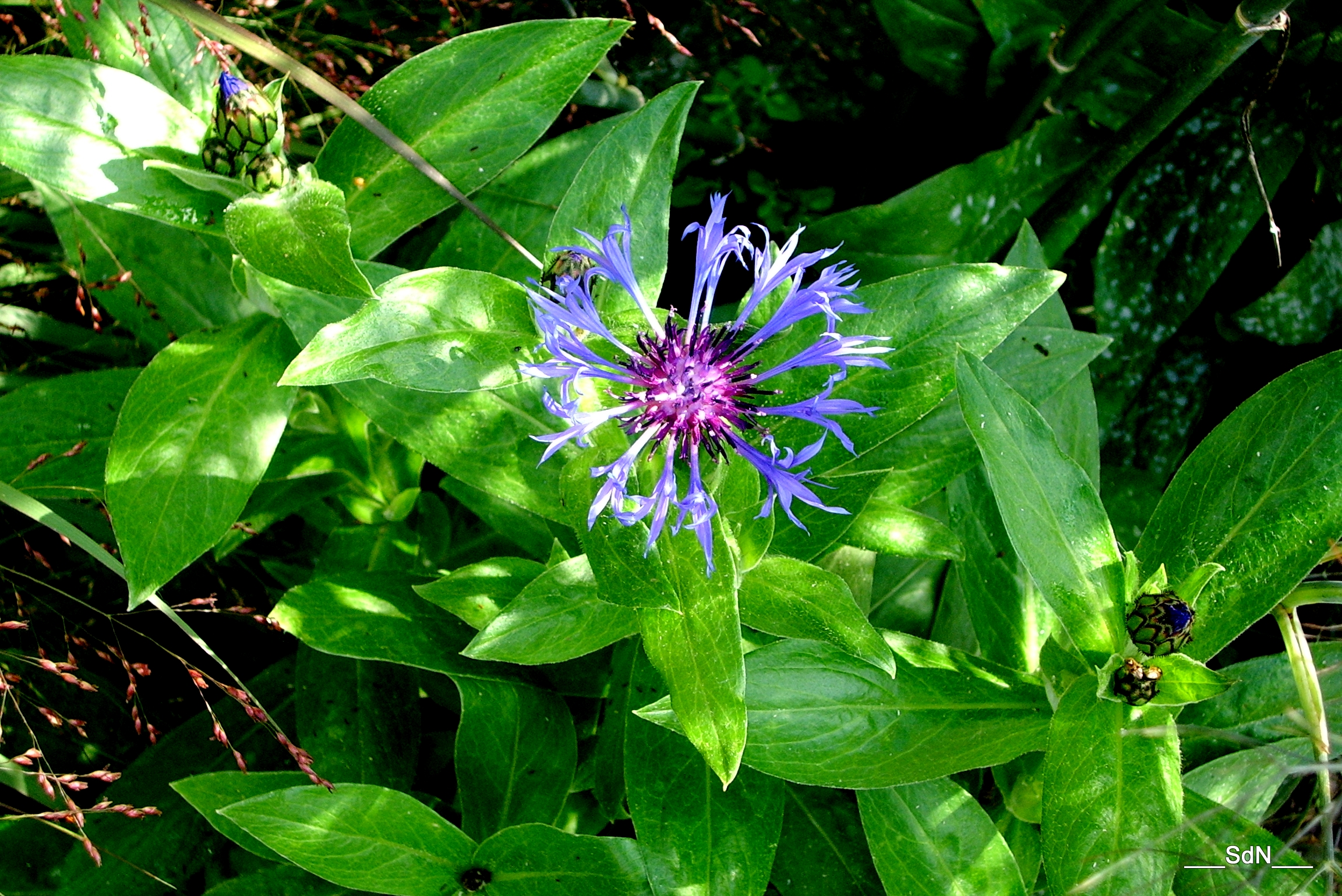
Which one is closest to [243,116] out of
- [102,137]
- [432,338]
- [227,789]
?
[102,137]

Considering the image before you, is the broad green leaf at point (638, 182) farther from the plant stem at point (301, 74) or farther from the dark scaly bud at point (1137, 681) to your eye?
the dark scaly bud at point (1137, 681)

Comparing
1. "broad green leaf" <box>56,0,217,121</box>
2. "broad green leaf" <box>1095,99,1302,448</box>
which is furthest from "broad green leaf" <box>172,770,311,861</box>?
"broad green leaf" <box>1095,99,1302,448</box>

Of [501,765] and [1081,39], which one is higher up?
[1081,39]

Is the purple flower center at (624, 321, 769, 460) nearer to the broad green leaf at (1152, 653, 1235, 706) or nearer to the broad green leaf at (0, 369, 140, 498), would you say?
the broad green leaf at (1152, 653, 1235, 706)

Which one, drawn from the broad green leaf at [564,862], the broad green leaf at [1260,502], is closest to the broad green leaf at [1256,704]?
the broad green leaf at [1260,502]

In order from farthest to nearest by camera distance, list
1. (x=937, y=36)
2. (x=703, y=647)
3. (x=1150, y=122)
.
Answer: (x=937, y=36)
(x=1150, y=122)
(x=703, y=647)

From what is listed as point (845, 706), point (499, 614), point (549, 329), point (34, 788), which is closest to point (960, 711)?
point (845, 706)

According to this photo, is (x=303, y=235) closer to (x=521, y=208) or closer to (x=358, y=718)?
(x=521, y=208)
